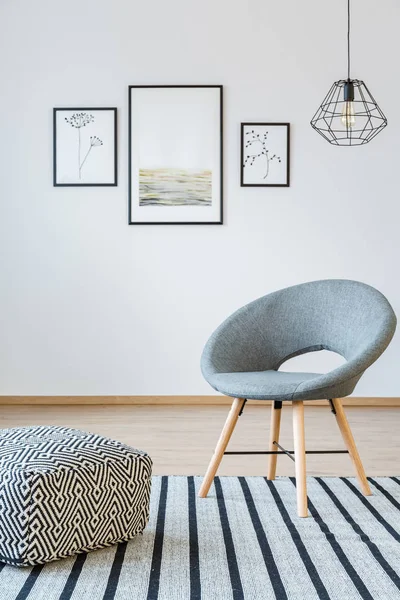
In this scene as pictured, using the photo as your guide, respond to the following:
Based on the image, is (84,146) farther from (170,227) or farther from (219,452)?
(219,452)

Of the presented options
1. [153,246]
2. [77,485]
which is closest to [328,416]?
[153,246]

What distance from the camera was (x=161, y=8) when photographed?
431 cm

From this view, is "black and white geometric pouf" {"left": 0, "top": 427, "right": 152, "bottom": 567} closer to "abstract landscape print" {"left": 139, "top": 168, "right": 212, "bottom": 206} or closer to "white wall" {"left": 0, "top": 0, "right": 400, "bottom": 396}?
"white wall" {"left": 0, "top": 0, "right": 400, "bottom": 396}

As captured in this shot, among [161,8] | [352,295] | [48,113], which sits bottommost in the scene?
[352,295]

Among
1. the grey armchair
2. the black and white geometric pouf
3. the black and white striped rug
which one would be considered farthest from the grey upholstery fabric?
the black and white geometric pouf

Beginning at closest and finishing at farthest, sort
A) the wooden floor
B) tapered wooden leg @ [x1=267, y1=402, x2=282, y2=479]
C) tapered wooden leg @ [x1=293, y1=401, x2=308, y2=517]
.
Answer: tapered wooden leg @ [x1=293, y1=401, x2=308, y2=517] → tapered wooden leg @ [x1=267, y1=402, x2=282, y2=479] → the wooden floor

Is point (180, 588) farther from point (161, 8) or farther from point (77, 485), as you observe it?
point (161, 8)

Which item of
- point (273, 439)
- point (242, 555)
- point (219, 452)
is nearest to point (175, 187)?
point (273, 439)

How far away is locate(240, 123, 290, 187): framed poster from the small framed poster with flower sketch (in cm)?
76

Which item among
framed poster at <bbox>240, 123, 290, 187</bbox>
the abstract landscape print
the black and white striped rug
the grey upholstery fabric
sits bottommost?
the black and white striped rug

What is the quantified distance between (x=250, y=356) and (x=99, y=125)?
211cm

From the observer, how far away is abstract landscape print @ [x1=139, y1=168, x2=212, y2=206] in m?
4.32

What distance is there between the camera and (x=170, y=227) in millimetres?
4352

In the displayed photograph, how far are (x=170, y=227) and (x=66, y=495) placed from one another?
8.73ft
